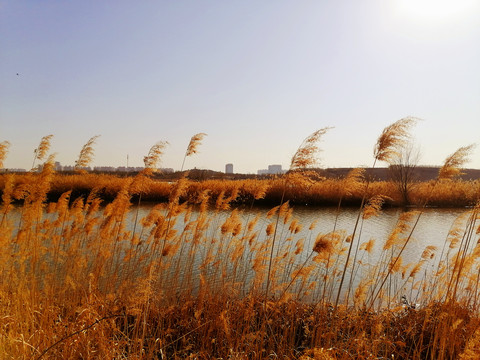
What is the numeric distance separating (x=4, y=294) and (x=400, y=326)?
13.3 ft

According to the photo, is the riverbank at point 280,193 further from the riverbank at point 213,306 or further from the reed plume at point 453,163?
the reed plume at point 453,163

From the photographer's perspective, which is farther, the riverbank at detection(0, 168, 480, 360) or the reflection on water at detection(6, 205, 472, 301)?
the reflection on water at detection(6, 205, 472, 301)

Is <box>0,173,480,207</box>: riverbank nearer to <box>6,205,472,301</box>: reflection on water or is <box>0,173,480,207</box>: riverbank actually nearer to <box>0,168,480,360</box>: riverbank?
<box>6,205,472,301</box>: reflection on water

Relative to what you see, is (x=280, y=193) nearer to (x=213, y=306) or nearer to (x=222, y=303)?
(x=222, y=303)

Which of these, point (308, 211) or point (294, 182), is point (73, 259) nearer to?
point (294, 182)

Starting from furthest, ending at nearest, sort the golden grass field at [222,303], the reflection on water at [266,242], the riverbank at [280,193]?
1. the riverbank at [280,193]
2. the reflection on water at [266,242]
3. the golden grass field at [222,303]

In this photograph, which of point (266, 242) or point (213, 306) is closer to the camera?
point (213, 306)

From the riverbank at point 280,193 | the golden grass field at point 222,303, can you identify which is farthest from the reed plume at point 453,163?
the riverbank at point 280,193

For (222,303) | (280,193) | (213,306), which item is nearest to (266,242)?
(222,303)

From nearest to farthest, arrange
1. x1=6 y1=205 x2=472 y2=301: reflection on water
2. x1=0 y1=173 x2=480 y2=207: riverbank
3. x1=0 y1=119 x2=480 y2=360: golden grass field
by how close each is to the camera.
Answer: x1=0 y1=119 x2=480 y2=360: golden grass field → x1=6 y1=205 x2=472 y2=301: reflection on water → x1=0 y1=173 x2=480 y2=207: riverbank

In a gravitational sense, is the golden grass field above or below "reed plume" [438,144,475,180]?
below

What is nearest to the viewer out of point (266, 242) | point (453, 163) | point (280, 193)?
point (453, 163)

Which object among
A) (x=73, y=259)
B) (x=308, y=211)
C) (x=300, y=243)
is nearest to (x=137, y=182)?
(x=73, y=259)

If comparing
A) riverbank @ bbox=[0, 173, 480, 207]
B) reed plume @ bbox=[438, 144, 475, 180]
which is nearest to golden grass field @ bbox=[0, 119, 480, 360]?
reed plume @ bbox=[438, 144, 475, 180]
